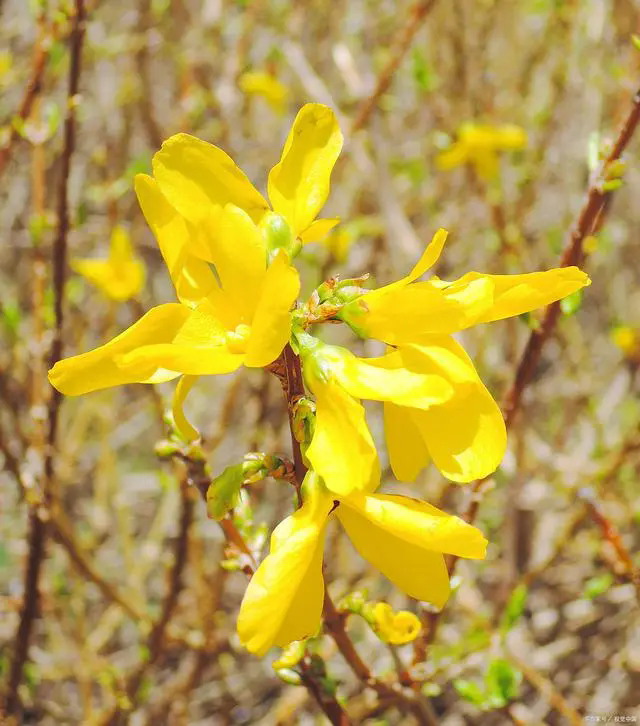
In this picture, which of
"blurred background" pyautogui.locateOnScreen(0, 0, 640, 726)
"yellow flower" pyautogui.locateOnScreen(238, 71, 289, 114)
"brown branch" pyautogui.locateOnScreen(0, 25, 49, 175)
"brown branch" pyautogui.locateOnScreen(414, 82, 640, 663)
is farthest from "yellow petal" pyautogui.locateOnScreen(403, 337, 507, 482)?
"yellow flower" pyautogui.locateOnScreen(238, 71, 289, 114)

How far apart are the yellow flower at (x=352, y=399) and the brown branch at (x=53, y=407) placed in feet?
2.68

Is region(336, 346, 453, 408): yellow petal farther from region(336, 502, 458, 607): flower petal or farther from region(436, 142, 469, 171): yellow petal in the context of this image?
region(436, 142, 469, 171): yellow petal

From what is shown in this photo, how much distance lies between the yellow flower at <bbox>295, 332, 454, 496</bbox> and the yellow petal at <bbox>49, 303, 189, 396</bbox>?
5.6 inches

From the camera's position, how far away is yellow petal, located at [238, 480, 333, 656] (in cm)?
63

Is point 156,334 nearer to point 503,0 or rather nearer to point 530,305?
point 530,305

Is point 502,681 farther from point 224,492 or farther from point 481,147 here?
point 481,147

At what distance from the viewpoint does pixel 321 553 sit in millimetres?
693

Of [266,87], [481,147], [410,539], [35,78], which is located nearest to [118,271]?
[35,78]

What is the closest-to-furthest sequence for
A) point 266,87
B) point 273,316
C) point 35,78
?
point 273,316 < point 35,78 < point 266,87

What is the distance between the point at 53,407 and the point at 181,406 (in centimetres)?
77

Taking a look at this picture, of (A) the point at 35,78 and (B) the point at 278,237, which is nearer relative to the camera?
(B) the point at 278,237

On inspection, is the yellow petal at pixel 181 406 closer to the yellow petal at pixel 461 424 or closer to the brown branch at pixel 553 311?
the yellow petal at pixel 461 424

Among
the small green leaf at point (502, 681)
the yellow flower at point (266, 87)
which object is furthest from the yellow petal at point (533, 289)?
the yellow flower at point (266, 87)

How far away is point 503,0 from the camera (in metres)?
3.02
